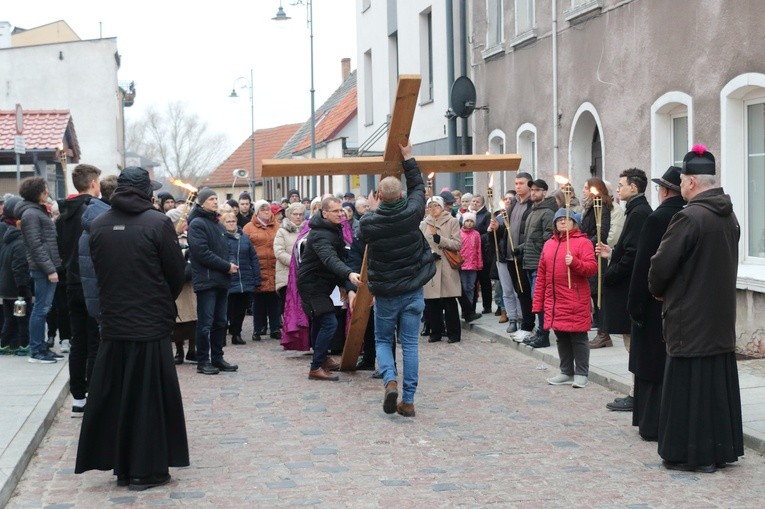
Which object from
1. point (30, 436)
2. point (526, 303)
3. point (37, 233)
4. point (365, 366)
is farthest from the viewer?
point (526, 303)

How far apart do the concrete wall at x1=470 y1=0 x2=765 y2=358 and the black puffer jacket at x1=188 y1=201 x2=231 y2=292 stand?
538 cm

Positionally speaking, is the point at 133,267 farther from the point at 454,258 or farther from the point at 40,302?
the point at 454,258

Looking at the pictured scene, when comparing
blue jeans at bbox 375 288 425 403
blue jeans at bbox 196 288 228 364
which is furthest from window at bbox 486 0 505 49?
blue jeans at bbox 375 288 425 403

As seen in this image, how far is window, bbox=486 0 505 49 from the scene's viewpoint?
19.7 meters

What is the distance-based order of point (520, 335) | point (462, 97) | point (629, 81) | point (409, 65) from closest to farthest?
point (520, 335) < point (629, 81) < point (462, 97) < point (409, 65)

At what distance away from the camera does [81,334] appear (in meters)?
8.71

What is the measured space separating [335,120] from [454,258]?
27298mm

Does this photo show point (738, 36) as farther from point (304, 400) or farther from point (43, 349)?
point (43, 349)

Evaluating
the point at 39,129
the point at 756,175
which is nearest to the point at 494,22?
the point at 756,175

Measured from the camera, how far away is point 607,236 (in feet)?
39.0

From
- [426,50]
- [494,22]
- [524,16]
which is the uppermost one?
[426,50]

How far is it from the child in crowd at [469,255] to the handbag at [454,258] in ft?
1.80

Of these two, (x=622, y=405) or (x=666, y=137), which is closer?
(x=622, y=405)

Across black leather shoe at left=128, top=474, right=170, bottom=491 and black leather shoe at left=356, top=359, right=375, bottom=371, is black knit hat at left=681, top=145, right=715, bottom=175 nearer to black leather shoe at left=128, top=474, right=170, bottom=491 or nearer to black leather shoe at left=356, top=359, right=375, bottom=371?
black leather shoe at left=128, top=474, right=170, bottom=491
